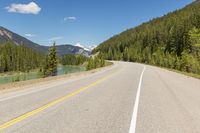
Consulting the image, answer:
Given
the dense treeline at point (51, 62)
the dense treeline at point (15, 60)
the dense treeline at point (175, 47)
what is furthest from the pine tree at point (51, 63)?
the dense treeline at point (15, 60)

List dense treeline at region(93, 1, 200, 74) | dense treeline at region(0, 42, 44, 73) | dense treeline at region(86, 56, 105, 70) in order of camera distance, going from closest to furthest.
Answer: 1. dense treeline at region(93, 1, 200, 74)
2. dense treeline at region(86, 56, 105, 70)
3. dense treeline at region(0, 42, 44, 73)

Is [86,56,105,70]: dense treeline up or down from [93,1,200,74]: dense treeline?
down

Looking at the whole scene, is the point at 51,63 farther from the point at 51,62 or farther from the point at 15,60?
the point at 15,60

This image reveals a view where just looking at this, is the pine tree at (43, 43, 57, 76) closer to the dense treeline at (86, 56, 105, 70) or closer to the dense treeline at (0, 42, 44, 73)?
the dense treeline at (86, 56, 105, 70)

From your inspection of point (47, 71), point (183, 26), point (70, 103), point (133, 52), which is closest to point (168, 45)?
point (183, 26)

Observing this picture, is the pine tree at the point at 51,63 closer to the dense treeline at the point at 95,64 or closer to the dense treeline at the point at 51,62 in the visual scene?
the dense treeline at the point at 51,62

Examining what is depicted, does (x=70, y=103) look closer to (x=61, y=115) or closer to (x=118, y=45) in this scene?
(x=61, y=115)

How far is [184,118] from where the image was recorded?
728 centimetres

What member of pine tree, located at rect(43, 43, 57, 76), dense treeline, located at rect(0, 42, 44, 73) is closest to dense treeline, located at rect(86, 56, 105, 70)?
pine tree, located at rect(43, 43, 57, 76)

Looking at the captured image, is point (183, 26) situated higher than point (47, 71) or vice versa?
point (183, 26)

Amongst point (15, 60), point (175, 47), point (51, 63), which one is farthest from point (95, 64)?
point (15, 60)

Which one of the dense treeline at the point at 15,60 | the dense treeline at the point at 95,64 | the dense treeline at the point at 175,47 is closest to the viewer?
the dense treeline at the point at 175,47

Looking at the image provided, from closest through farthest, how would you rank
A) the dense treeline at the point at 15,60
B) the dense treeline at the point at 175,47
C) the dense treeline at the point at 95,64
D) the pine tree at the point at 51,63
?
the dense treeline at the point at 175,47
the pine tree at the point at 51,63
the dense treeline at the point at 95,64
the dense treeline at the point at 15,60

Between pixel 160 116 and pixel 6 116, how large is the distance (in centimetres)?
446
